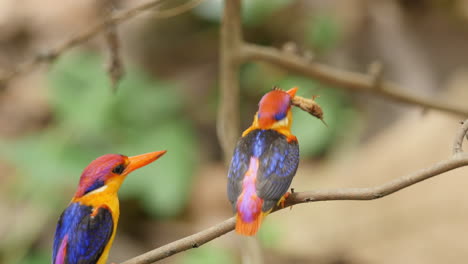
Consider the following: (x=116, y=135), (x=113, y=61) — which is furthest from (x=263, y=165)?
(x=116, y=135)

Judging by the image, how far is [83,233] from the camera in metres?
1.36

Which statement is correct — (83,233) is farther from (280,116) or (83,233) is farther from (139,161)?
(280,116)

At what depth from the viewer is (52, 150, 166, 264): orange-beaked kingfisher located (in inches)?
52.3

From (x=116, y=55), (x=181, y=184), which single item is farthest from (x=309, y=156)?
(x=116, y=55)

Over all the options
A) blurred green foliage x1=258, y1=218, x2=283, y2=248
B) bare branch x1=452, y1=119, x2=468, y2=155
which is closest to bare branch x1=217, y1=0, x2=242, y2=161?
bare branch x1=452, y1=119, x2=468, y2=155

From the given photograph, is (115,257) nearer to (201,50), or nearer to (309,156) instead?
(309,156)

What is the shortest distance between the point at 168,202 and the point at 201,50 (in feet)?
6.27

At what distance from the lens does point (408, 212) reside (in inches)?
156

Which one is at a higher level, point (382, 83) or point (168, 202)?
point (382, 83)

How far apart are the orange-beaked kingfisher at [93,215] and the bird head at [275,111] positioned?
8.9 inches

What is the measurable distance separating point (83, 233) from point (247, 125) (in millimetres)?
2456

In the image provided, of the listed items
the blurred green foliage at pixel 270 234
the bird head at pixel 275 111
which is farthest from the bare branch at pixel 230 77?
the blurred green foliage at pixel 270 234

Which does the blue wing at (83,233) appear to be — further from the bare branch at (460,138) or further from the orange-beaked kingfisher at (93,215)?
the bare branch at (460,138)

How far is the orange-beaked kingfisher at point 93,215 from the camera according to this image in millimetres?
1328
